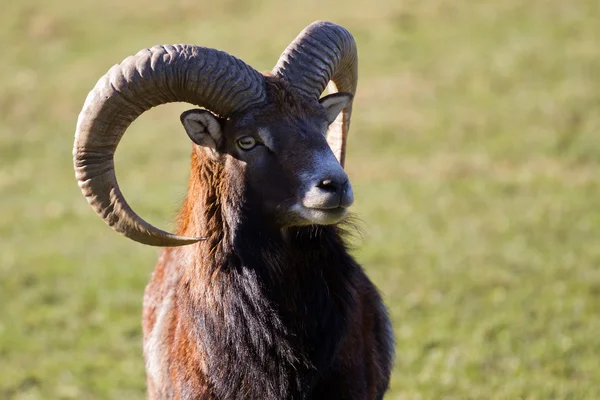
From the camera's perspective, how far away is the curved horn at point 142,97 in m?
6.04

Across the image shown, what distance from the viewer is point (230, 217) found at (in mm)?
6156

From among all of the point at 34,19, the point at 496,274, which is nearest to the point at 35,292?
the point at 496,274

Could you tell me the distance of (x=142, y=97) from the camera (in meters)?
6.11

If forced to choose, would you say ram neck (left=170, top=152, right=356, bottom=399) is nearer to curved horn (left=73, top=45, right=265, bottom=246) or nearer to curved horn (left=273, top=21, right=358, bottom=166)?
curved horn (left=73, top=45, right=265, bottom=246)

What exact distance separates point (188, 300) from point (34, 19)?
26.2 meters

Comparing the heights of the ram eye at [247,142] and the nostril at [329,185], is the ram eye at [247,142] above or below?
above

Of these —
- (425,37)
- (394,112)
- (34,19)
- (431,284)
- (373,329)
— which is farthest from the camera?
(34,19)

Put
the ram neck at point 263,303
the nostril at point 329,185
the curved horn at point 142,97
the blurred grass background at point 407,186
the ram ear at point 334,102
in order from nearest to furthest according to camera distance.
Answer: the nostril at point 329,185
the curved horn at point 142,97
the ram neck at point 263,303
the ram ear at point 334,102
the blurred grass background at point 407,186

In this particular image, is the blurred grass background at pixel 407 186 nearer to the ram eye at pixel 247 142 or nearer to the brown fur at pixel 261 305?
the brown fur at pixel 261 305

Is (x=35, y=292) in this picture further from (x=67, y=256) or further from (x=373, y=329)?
(x=373, y=329)

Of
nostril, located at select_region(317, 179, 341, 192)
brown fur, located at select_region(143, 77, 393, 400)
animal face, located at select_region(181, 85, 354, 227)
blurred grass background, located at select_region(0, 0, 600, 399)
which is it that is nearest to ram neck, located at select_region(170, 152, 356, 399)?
brown fur, located at select_region(143, 77, 393, 400)

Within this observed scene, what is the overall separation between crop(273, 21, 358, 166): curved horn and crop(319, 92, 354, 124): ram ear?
0.24 feet

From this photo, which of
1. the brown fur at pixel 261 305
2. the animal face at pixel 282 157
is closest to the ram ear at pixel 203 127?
the animal face at pixel 282 157

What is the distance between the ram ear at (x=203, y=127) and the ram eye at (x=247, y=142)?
187 mm
